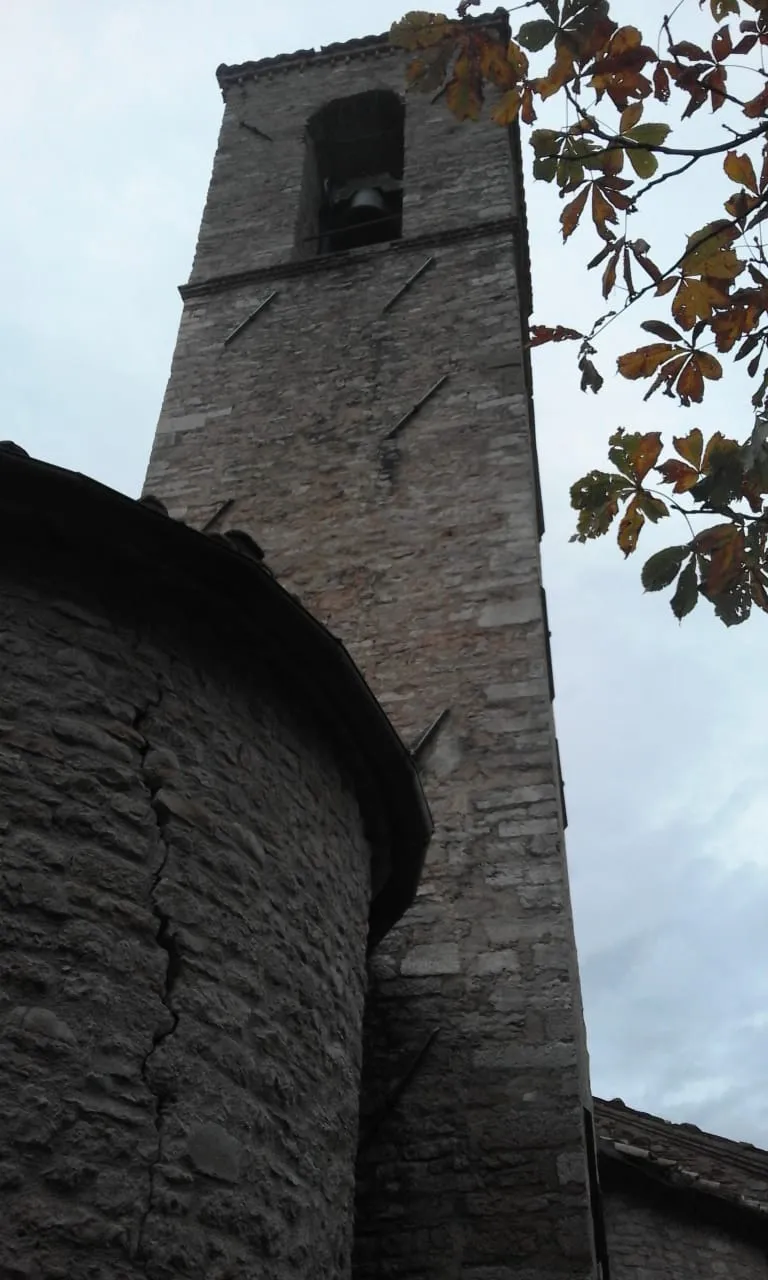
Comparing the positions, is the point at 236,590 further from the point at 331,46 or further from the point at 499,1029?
the point at 331,46

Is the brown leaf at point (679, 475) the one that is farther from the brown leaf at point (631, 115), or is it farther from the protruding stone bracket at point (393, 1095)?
the protruding stone bracket at point (393, 1095)

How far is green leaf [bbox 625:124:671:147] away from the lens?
2.71 m

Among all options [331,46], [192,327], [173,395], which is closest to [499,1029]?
[173,395]

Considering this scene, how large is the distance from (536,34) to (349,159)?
9750 millimetres

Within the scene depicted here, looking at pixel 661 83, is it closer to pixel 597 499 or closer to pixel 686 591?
pixel 597 499

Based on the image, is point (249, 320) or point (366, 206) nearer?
point (249, 320)

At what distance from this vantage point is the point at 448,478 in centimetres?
749

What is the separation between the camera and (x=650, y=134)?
272 cm

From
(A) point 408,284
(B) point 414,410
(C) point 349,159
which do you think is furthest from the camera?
(C) point 349,159

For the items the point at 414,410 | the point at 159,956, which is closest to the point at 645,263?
the point at 159,956

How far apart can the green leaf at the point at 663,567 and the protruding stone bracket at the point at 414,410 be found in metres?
5.63

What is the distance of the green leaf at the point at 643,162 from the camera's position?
2.79 meters

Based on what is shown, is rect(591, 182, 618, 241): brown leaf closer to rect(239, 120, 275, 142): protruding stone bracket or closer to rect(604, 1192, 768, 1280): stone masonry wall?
rect(604, 1192, 768, 1280): stone masonry wall

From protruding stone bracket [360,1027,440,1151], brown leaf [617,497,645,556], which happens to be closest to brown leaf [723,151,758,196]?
brown leaf [617,497,645,556]
